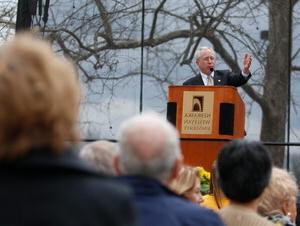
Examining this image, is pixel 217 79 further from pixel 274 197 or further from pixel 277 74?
pixel 277 74

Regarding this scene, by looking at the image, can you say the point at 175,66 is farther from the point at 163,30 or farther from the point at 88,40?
the point at 88,40

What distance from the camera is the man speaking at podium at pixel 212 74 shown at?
7.44 metres

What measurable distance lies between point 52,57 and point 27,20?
7.03m

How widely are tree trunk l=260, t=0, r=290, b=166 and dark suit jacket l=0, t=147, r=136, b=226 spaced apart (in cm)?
957

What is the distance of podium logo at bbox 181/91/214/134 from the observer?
23.5 feet

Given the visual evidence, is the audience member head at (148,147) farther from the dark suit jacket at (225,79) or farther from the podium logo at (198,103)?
the dark suit jacket at (225,79)

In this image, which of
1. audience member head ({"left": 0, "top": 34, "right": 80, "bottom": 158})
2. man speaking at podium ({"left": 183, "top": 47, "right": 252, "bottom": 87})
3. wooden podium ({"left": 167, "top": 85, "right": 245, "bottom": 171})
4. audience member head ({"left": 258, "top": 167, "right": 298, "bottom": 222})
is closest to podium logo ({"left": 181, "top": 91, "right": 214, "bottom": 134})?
wooden podium ({"left": 167, "top": 85, "right": 245, "bottom": 171})

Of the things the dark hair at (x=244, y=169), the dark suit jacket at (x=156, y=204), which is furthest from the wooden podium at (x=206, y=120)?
the dark suit jacket at (x=156, y=204)

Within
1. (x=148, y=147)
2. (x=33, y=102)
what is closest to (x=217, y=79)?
(x=148, y=147)

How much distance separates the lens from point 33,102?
1.90 metres

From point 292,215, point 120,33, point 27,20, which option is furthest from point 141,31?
point 292,215

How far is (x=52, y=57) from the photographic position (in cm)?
199

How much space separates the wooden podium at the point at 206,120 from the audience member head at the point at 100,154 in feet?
13.8

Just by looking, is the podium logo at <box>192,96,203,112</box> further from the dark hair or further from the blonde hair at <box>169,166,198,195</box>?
the dark hair
